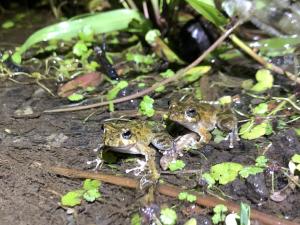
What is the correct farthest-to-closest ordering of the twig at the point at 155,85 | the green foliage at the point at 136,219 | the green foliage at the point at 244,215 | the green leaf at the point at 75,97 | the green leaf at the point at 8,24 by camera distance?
the green leaf at the point at 8,24 → the green leaf at the point at 75,97 → the twig at the point at 155,85 → the green foliage at the point at 136,219 → the green foliage at the point at 244,215

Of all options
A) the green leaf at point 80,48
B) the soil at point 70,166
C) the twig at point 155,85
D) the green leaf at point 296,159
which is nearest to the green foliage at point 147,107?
the twig at point 155,85

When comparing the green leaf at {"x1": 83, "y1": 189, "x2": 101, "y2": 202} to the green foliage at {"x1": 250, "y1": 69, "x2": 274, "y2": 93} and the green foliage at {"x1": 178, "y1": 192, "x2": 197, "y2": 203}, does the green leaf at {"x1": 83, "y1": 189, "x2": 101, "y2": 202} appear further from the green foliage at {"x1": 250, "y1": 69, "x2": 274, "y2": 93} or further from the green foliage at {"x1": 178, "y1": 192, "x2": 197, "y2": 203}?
the green foliage at {"x1": 250, "y1": 69, "x2": 274, "y2": 93}

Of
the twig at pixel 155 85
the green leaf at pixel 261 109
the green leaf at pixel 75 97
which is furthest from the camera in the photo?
the green leaf at pixel 75 97

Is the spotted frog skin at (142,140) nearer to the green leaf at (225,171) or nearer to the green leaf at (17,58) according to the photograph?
the green leaf at (225,171)

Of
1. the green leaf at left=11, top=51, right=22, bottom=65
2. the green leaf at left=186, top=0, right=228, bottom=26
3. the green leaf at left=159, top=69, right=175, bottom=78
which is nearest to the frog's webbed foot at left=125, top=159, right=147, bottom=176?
the green leaf at left=159, top=69, right=175, bottom=78

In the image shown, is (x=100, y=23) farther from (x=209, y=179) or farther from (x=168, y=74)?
(x=209, y=179)

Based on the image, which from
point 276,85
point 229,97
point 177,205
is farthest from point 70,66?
point 177,205
